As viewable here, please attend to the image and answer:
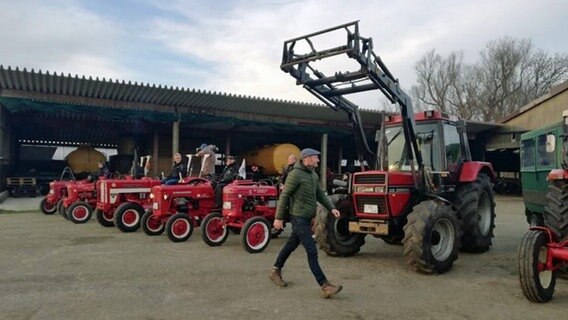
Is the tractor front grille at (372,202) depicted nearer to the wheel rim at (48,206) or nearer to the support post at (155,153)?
the wheel rim at (48,206)

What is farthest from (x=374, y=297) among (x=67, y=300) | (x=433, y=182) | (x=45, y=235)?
(x=45, y=235)

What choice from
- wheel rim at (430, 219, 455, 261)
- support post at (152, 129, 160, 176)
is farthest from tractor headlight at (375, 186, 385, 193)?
support post at (152, 129, 160, 176)

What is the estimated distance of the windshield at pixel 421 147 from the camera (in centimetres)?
745

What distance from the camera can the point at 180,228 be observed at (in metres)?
8.86

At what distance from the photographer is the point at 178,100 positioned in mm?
20234

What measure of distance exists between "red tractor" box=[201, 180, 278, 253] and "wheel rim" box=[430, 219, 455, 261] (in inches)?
109

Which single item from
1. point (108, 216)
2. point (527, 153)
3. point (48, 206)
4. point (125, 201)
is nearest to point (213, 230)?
point (125, 201)

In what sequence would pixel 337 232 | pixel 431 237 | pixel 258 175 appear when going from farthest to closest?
pixel 258 175
pixel 337 232
pixel 431 237

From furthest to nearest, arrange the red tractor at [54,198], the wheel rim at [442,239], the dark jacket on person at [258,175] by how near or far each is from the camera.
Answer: the dark jacket on person at [258,175], the red tractor at [54,198], the wheel rim at [442,239]

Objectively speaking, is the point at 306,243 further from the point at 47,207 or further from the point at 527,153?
the point at 47,207

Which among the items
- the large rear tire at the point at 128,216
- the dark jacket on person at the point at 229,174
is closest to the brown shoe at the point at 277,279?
the dark jacket on person at the point at 229,174

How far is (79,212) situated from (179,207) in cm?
382

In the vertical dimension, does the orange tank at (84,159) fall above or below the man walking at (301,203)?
above

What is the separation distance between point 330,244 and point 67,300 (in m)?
3.76
